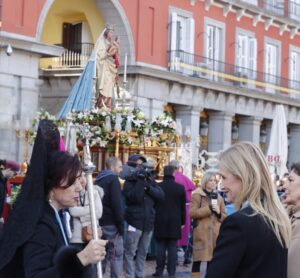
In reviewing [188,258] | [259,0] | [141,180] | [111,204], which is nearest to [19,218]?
[111,204]

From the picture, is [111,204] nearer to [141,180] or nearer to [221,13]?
[141,180]

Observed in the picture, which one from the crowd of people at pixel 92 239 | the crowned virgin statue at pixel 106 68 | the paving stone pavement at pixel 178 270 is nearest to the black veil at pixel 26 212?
the crowd of people at pixel 92 239

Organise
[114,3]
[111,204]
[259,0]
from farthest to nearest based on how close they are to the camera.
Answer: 1. [259,0]
2. [114,3]
3. [111,204]

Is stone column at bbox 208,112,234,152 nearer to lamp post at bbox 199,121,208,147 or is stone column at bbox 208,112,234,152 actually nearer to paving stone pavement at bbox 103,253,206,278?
lamp post at bbox 199,121,208,147

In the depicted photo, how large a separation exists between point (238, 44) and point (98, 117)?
18.8 meters

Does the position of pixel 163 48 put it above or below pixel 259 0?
below

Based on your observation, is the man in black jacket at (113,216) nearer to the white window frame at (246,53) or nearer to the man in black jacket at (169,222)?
the man in black jacket at (169,222)

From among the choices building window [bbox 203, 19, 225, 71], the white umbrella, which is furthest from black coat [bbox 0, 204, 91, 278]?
building window [bbox 203, 19, 225, 71]

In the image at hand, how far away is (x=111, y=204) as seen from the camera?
11242 millimetres

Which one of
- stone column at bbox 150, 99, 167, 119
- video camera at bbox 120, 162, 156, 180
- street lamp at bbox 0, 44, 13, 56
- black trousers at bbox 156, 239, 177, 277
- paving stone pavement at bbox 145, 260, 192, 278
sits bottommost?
paving stone pavement at bbox 145, 260, 192, 278

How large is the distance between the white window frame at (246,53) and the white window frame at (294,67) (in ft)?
11.1

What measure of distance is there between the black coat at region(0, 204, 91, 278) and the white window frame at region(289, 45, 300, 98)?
112ft

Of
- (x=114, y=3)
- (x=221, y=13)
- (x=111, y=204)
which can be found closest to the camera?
(x=111, y=204)

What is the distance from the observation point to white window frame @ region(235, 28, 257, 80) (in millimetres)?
33969
